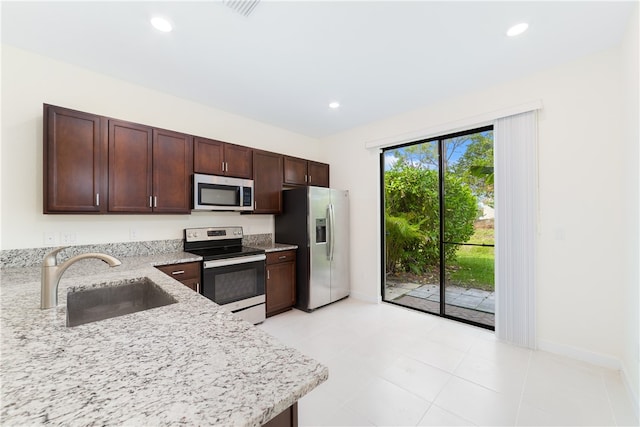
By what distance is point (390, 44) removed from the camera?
222 centimetres

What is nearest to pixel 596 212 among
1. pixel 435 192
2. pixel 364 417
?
pixel 435 192

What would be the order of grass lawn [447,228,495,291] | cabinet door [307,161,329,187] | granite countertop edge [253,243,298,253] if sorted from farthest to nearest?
cabinet door [307,161,329,187] < granite countertop edge [253,243,298,253] < grass lawn [447,228,495,291]

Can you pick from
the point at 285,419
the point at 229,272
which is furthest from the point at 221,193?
the point at 285,419

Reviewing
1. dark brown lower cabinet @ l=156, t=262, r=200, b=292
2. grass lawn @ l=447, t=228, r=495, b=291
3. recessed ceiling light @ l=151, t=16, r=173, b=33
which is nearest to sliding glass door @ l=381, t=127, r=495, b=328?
grass lawn @ l=447, t=228, r=495, b=291

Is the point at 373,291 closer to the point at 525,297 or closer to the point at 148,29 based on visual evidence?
the point at 525,297

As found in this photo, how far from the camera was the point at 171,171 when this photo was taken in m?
2.86

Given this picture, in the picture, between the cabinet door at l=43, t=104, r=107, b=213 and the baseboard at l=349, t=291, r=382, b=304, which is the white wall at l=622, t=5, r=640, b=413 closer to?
the baseboard at l=349, t=291, r=382, b=304

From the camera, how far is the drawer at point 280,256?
3.44 m

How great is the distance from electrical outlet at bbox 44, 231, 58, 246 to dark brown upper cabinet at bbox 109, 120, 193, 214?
1.70ft

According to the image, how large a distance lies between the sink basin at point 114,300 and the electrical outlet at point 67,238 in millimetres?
1364

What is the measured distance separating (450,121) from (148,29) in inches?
124

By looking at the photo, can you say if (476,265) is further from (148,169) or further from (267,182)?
(148,169)

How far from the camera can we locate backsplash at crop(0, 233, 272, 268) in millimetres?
2225

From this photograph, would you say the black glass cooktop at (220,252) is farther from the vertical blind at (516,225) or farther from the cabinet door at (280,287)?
the vertical blind at (516,225)
